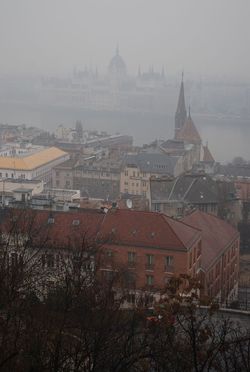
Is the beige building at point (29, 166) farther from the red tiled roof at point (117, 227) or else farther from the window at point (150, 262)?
the window at point (150, 262)

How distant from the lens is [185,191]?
21.3 ft

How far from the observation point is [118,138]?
1555 cm

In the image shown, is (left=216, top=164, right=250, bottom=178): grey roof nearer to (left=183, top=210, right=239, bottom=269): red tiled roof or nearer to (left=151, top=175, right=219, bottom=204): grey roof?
(left=151, top=175, right=219, bottom=204): grey roof

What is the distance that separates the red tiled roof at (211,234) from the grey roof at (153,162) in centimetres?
417

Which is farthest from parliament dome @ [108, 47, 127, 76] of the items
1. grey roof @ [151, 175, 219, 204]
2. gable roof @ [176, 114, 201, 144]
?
grey roof @ [151, 175, 219, 204]

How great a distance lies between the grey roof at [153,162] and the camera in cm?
928

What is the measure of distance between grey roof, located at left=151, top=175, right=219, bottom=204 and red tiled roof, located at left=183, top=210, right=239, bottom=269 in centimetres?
128

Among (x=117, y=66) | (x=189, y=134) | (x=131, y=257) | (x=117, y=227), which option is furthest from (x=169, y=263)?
(x=117, y=66)

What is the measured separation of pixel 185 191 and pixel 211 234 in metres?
1.79

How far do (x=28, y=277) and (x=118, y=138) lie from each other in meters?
13.3

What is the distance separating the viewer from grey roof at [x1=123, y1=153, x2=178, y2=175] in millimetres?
9276

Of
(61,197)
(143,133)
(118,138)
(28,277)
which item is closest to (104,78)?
(143,133)

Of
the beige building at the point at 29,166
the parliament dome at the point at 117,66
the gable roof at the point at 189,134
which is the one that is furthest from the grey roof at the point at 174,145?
→ the parliament dome at the point at 117,66

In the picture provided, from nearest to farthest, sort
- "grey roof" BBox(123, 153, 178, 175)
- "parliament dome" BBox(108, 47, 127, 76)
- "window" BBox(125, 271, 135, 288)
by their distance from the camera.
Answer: "window" BBox(125, 271, 135, 288) < "grey roof" BBox(123, 153, 178, 175) < "parliament dome" BBox(108, 47, 127, 76)
